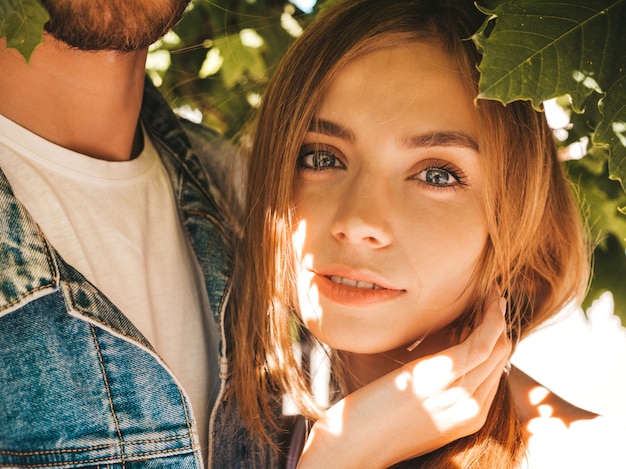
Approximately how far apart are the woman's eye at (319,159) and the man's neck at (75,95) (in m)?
0.61

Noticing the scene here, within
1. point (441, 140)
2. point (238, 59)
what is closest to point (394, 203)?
point (441, 140)

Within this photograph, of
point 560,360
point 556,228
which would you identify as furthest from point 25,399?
point 560,360

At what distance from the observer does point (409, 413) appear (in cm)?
206

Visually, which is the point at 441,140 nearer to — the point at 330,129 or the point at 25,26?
the point at 330,129

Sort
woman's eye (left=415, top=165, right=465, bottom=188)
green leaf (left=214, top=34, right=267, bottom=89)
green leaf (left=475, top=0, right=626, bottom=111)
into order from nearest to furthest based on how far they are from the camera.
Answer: green leaf (left=475, top=0, right=626, bottom=111), woman's eye (left=415, top=165, right=465, bottom=188), green leaf (left=214, top=34, right=267, bottom=89)

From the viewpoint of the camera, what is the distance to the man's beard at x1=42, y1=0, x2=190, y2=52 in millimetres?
2004

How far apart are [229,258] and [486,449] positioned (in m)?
1.01

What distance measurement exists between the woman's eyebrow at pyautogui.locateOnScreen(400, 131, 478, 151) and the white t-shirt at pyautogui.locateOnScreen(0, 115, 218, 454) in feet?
2.89

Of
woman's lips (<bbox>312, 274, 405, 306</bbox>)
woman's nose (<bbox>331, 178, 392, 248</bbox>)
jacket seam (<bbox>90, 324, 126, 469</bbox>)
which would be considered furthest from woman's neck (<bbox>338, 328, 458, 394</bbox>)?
jacket seam (<bbox>90, 324, 126, 469</bbox>)

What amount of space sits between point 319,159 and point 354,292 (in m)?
0.42

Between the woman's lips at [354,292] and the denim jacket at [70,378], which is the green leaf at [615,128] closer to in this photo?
the woman's lips at [354,292]

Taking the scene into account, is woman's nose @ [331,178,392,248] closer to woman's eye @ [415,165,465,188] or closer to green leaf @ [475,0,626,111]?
woman's eye @ [415,165,465,188]

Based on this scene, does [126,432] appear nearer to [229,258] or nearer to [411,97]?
[229,258]

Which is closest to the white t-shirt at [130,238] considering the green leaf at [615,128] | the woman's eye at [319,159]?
the woman's eye at [319,159]
